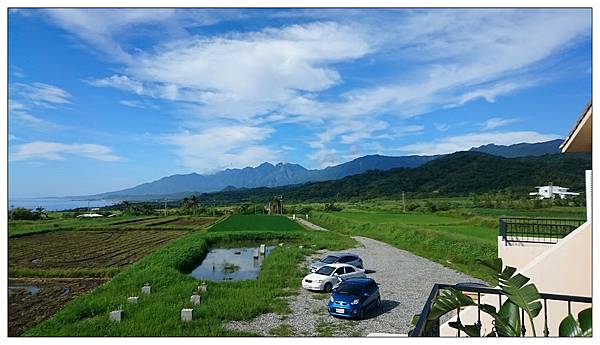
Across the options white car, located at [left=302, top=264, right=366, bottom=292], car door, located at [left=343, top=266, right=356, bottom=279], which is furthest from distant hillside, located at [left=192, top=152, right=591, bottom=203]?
white car, located at [left=302, top=264, right=366, bottom=292]

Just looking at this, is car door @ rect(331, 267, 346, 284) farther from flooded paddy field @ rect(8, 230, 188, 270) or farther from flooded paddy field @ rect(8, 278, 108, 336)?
flooded paddy field @ rect(8, 230, 188, 270)

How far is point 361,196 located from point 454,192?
1212 cm

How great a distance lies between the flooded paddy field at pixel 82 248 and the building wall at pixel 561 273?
12918 mm

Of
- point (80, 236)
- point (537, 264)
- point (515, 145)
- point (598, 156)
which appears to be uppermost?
point (515, 145)

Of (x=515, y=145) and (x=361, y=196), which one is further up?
(x=515, y=145)

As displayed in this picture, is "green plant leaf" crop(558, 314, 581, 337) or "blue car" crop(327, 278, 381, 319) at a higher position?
"green plant leaf" crop(558, 314, 581, 337)

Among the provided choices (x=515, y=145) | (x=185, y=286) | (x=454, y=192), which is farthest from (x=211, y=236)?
(x=515, y=145)

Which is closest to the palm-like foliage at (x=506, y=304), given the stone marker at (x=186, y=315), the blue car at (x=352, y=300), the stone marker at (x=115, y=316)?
the blue car at (x=352, y=300)

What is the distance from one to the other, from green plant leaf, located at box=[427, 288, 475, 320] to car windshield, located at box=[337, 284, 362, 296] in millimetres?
4991

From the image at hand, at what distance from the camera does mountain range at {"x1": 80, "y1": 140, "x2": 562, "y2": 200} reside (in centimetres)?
9106

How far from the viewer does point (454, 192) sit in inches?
1660

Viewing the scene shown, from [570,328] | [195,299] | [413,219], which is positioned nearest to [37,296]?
[195,299]

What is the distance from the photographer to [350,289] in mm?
6949

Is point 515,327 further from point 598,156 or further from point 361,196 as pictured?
point 361,196
